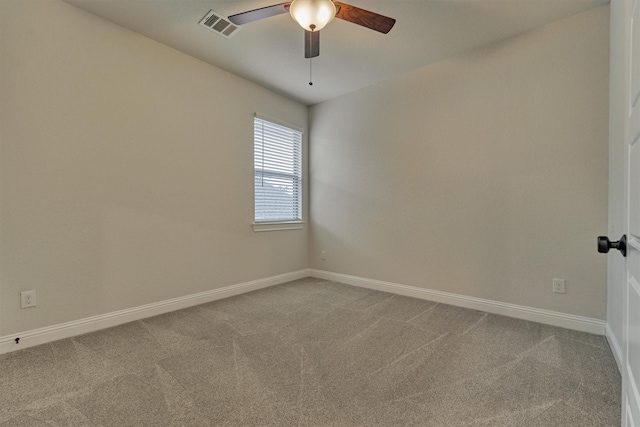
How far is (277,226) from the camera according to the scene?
3.88m

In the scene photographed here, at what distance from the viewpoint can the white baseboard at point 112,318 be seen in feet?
6.77

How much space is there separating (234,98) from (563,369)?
3.69 m

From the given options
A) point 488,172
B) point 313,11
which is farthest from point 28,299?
point 488,172

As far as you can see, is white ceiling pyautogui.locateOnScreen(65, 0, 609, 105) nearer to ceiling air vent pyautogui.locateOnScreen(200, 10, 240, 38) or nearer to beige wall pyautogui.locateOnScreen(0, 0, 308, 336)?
ceiling air vent pyautogui.locateOnScreen(200, 10, 240, 38)

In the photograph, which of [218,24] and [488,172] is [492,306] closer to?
[488,172]

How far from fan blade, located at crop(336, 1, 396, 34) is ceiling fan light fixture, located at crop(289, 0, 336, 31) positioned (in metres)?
0.06

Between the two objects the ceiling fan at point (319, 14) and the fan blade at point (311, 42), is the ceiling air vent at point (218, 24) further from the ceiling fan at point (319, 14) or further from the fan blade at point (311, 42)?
the fan blade at point (311, 42)

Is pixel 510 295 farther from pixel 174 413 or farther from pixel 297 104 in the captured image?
pixel 297 104

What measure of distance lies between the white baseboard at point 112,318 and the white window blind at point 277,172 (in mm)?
907

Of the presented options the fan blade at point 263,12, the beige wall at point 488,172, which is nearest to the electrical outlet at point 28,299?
the fan blade at point 263,12

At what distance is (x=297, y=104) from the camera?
414cm

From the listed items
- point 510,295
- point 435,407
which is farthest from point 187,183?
point 510,295

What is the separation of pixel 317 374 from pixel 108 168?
231 cm

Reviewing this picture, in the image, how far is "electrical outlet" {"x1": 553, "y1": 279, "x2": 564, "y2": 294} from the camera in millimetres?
2436
